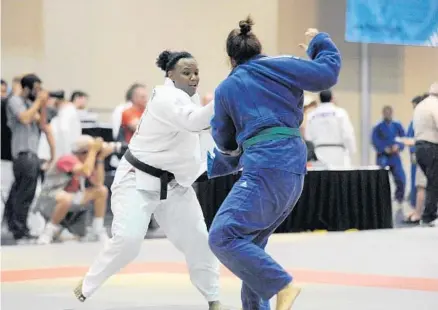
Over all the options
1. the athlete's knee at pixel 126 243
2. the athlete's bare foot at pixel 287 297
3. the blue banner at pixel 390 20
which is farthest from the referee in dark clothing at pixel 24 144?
the athlete's bare foot at pixel 287 297

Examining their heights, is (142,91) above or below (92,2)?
below

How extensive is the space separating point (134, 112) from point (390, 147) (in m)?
5.75

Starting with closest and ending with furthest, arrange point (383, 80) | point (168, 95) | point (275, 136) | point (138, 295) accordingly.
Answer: point (275, 136)
point (168, 95)
point (138, 295)
point (383, 80)

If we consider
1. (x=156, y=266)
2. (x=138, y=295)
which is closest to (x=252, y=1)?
(x=156, y=266)

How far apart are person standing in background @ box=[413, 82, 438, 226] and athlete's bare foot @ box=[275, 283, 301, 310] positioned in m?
7.54

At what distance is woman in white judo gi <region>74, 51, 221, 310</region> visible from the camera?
5.00 metres

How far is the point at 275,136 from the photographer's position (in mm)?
3986

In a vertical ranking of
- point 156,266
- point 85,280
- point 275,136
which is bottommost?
point 156,266

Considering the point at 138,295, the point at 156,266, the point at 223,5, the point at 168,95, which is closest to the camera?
the point at 168,95

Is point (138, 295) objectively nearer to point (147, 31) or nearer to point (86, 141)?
point (86, 141)

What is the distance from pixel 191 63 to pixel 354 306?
5.50 feet

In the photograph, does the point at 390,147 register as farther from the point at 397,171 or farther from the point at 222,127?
the point at 222,127

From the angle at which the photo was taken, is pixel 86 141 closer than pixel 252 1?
Yes

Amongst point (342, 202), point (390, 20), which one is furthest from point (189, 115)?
point (390, 20)
